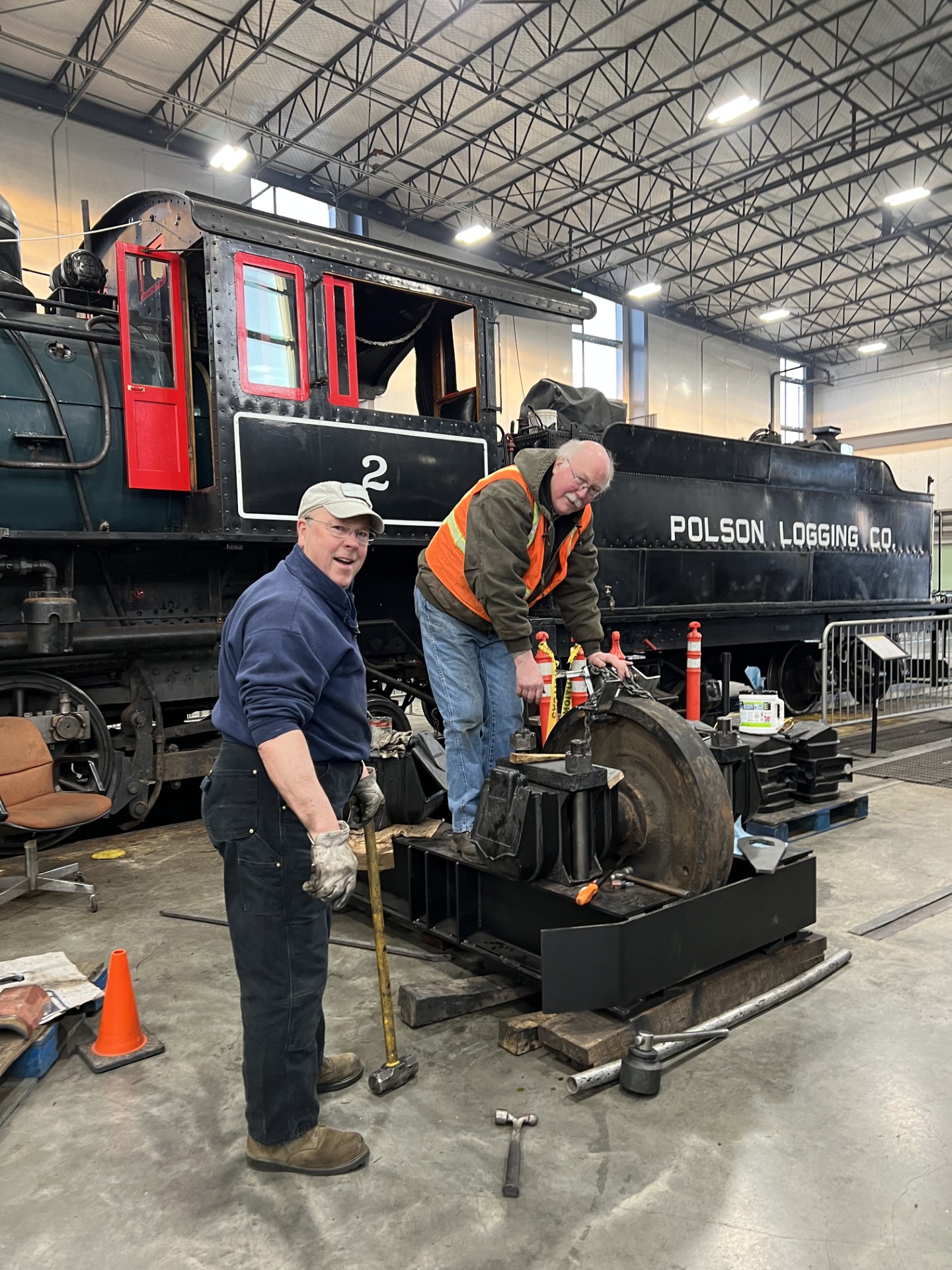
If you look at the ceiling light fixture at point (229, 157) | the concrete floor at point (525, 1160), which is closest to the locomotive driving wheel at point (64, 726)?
the concrete floor at point (525, 1160)

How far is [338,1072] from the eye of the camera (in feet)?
7.87

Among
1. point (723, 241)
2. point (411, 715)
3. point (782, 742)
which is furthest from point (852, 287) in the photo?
point (782, 742)

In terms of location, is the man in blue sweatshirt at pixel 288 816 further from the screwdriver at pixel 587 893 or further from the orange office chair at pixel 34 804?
the orange office chair at pixel 34 804

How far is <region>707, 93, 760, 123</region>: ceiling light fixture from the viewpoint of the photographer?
12977mm

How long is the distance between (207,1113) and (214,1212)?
420 mm

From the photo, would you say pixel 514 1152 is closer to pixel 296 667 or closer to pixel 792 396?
pixel 296 667

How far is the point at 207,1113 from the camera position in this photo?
2.30 meters

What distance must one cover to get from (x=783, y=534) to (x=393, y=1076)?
7.00 metres

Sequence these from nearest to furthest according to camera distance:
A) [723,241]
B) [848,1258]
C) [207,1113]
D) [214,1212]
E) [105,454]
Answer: [848,1258], [214,1212], [207,1113], [105,454], [723,241]

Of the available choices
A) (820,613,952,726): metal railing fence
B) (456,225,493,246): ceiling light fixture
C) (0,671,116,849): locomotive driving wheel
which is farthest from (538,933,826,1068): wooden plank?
(456,225,493,246): ceiling light fixture

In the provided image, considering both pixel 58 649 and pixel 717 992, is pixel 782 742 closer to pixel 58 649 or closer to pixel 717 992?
pixel 717 992

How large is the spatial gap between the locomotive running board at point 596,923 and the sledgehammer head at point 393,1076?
425mm

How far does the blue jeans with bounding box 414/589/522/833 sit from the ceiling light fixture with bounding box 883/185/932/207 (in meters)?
16.4

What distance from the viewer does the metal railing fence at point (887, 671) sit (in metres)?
8.14
